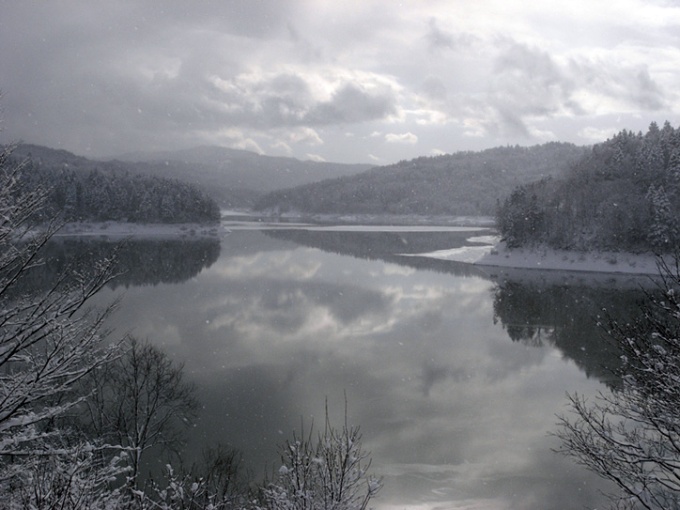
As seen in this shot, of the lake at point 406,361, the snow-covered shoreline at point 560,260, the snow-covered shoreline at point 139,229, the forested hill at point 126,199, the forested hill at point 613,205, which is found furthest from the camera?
the forested hill at point 126,199

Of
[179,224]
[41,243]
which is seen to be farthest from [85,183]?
[41,243]

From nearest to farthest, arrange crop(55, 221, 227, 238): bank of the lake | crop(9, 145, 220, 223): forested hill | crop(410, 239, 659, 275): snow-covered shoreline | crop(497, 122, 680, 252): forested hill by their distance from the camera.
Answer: crop(410, 239, 659, 275): snow-covered shoreline < crop(497, 122, 680, 252): forested hill < crop(55, 221, 227, 238): bank of the lake < crop(9, 145, 220, 223): forested hill

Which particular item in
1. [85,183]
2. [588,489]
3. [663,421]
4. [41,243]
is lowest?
[588,489]

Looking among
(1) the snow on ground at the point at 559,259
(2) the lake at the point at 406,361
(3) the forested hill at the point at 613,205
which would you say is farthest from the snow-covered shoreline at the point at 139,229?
(3) the forested hill at the point at 613,205

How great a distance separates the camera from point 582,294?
45969 millimetres

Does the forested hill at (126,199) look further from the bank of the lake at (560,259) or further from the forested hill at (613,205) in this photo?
the forested hill at (613,205)

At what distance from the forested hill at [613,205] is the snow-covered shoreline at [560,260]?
47.7 inches

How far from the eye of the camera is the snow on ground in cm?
5784

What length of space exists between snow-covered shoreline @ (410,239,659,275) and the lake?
4.35 metres

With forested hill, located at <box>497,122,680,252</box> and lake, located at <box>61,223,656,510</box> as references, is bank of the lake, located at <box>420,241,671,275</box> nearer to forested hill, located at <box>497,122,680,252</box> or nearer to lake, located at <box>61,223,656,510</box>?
forested hill, located at <box>497,122,680,252</box>

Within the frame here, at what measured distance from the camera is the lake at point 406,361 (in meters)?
15.6

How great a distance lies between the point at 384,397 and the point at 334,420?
11.2 ft

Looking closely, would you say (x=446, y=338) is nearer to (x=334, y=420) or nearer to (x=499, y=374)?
(x=499, y=374)

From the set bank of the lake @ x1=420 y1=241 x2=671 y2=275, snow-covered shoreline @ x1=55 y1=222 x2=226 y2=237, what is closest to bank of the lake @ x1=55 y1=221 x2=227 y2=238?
snow-covered shoreline @ x1=55 y1=222 x2=226 y2=237
